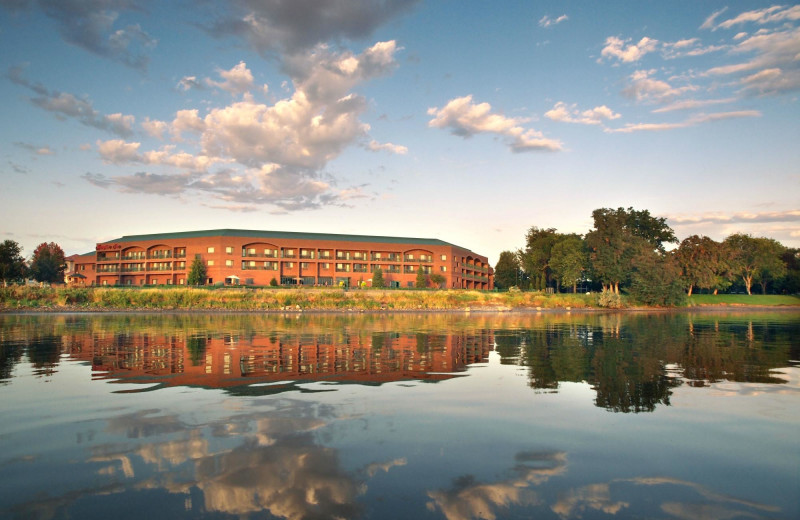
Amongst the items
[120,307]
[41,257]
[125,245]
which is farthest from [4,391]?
[41,257]

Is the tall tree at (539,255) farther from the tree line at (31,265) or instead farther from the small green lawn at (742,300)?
the tree line at (31,265)

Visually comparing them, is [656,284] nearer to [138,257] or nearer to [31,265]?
[138,257]

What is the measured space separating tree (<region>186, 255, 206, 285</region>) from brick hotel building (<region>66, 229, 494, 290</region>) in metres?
5.55

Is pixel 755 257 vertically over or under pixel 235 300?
over

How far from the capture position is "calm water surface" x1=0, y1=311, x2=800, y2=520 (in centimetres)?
538

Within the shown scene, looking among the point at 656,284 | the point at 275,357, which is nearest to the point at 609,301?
the point at 656,284

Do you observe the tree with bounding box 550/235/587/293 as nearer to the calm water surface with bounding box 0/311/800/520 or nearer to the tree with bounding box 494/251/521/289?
the tree with bounding box 494/251/521/289

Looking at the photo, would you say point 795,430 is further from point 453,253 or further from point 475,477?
point 453,253

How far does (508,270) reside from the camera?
131 m

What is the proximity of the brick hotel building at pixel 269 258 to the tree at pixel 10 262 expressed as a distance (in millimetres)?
22947

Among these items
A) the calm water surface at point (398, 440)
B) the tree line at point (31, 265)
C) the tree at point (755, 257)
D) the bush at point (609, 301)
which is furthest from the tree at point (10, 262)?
the tree at point (755, 257)

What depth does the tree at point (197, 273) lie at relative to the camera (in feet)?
314

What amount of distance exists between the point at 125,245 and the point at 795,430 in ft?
435

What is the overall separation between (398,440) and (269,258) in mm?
106237
